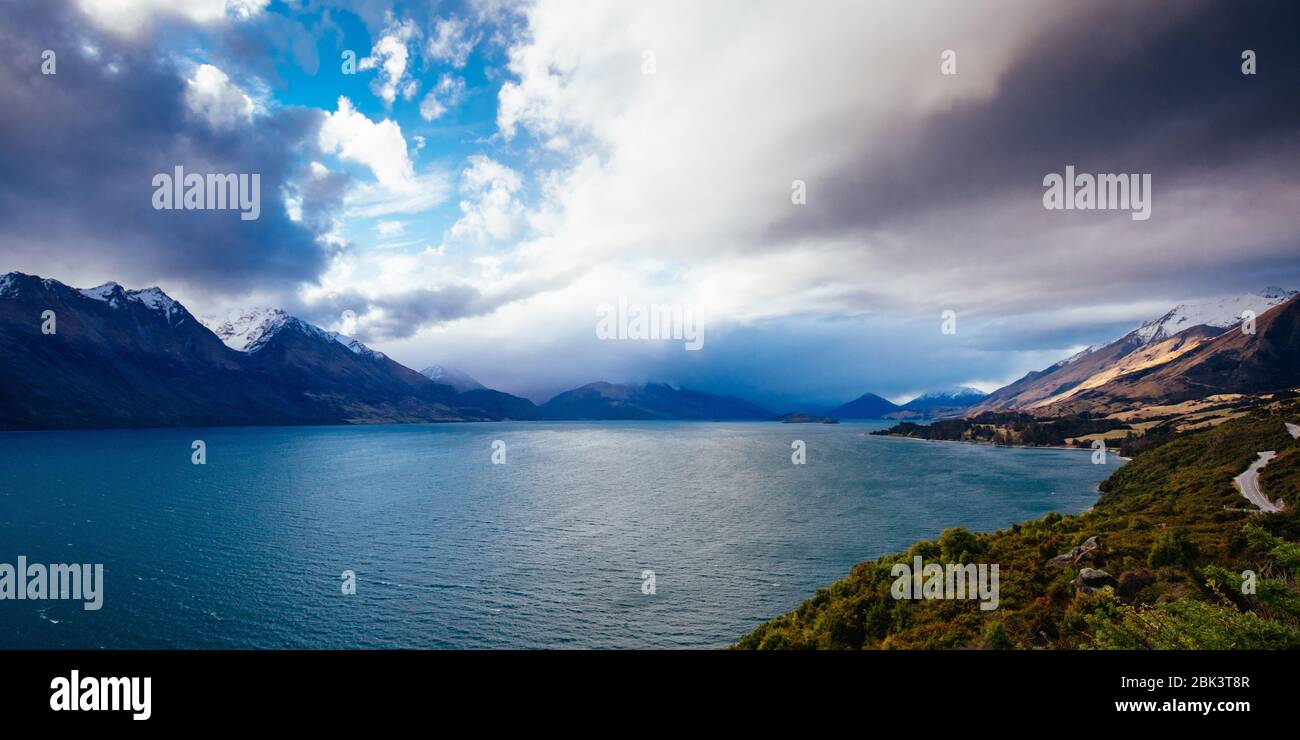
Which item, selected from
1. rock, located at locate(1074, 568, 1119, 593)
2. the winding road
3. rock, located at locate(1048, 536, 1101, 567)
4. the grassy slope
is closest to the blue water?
the grassy slope

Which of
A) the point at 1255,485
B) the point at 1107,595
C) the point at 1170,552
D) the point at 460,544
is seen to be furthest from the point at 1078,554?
the point at 460,544

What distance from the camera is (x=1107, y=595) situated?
24.6 metres

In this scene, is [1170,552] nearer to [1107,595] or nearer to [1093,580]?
[1093,580]

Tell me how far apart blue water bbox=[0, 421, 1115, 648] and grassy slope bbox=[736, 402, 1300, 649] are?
1129 centimetres

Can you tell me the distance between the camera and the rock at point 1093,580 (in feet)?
92.0

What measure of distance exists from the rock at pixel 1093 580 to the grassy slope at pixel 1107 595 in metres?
0.75

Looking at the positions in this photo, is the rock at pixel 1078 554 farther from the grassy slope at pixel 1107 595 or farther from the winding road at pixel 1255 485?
the winding road at pixel 1255 485

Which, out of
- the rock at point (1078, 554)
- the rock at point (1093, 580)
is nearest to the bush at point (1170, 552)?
the rock at point (1078, 554)

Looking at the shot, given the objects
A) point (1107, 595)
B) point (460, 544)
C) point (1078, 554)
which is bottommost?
point (460, 544)

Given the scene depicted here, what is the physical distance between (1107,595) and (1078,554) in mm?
11009
